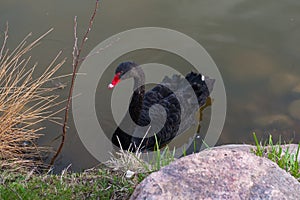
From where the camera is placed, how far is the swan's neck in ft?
15.8

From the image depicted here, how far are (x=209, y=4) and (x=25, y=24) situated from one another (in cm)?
236

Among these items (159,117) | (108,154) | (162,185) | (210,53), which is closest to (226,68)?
(210,53)

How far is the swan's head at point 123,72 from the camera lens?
4.59 m

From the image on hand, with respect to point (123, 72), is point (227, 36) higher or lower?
higher

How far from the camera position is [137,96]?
16.5ft

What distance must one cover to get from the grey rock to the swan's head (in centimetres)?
227

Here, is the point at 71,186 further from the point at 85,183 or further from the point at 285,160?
the point at 285,160

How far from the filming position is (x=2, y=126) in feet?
13.2

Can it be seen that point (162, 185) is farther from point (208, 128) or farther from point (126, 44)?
point (126, 44)

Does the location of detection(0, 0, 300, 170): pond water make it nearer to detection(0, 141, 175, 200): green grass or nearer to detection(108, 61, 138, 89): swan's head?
detection(108, 61, 138, 89): swan's head

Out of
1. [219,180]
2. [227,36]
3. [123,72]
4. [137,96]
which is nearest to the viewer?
[219,180]

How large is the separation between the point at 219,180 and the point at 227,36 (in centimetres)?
396

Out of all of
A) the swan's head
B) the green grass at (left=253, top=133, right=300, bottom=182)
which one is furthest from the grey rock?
the swan's head

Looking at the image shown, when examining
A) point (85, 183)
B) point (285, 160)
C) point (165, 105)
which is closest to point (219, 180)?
point (285, 160)
